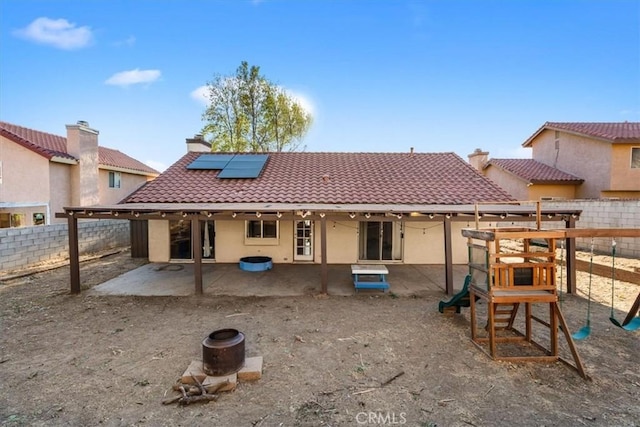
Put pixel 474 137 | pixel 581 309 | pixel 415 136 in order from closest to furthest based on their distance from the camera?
1. pixel 581 309
2. pixel 415 136
3. pixel 474 137

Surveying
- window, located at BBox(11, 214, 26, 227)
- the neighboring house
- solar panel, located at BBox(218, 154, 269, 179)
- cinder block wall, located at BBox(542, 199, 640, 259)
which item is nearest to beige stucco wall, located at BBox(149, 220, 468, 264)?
solar panel, located at BBox(218, 154, 269, 179)

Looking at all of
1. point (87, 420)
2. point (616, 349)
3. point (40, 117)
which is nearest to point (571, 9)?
point (616, 349)

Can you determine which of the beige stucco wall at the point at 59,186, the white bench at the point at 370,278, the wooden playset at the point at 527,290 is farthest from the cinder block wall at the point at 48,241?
the wooden playset at the point at 527,290

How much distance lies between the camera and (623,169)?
15.4m

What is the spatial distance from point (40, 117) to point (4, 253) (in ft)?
32.7

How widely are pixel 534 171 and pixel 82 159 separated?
2458cm

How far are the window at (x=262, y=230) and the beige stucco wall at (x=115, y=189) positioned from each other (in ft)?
37.0

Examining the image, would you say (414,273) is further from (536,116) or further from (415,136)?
(536,116)

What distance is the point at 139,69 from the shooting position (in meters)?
14.2

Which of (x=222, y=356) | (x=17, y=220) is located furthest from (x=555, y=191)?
(x=17, y=220)

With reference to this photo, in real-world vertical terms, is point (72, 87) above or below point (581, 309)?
above

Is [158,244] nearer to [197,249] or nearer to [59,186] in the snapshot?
[197,249]

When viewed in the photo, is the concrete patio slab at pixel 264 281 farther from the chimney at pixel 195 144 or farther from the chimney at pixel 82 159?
the chimney at pixel 82 159

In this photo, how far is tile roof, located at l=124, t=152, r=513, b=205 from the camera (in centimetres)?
937
